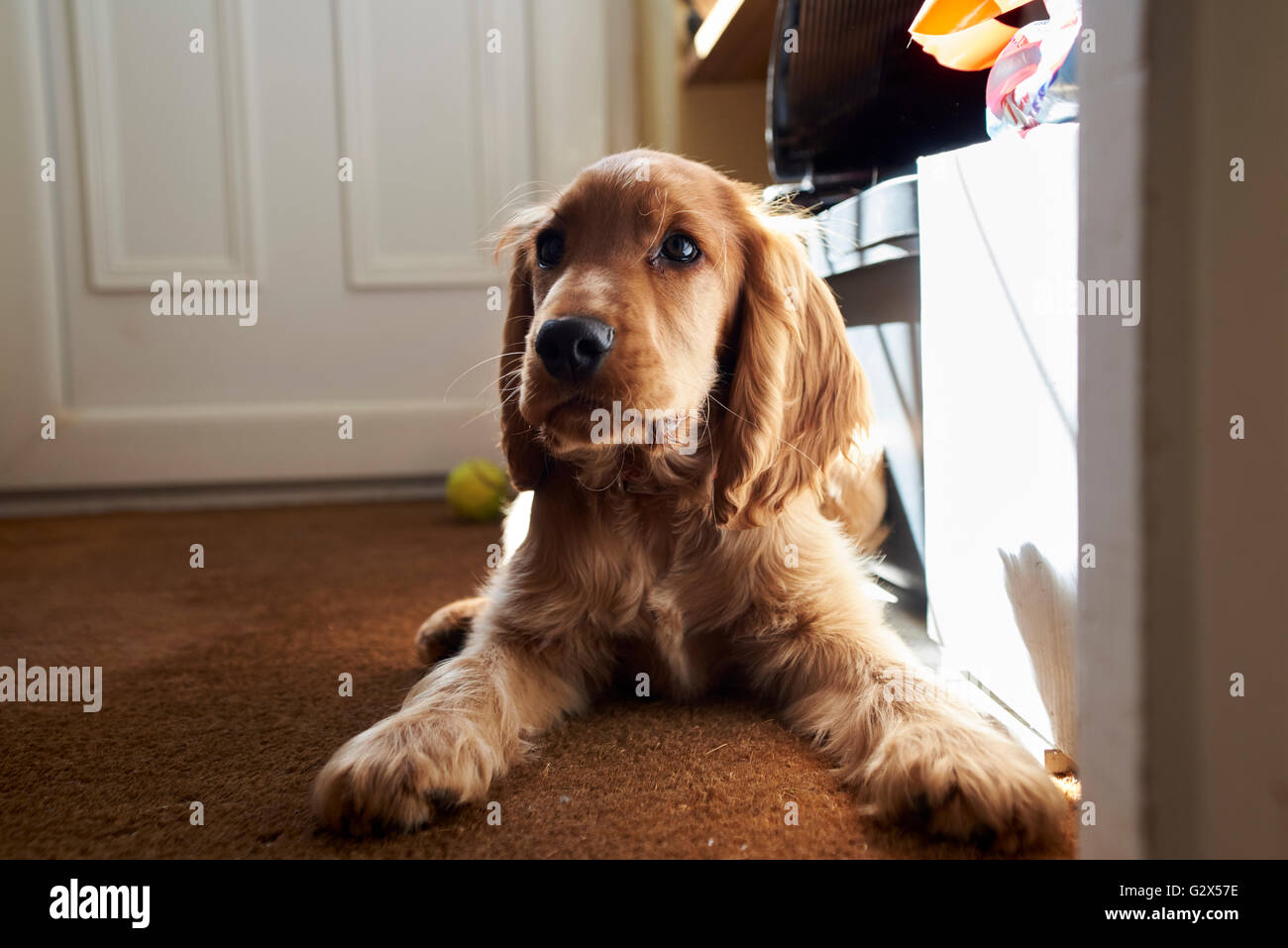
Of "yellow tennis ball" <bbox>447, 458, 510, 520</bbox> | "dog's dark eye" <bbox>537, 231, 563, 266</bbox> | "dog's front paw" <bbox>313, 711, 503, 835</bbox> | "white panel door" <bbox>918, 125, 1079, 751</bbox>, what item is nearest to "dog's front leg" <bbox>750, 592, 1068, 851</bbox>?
"white panel door" <bbox>918, 125, 1079, 751</bbox>

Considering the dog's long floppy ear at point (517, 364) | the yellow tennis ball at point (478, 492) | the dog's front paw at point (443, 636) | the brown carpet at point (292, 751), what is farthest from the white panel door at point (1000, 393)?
the yellow tennis ball at point (478, 492)

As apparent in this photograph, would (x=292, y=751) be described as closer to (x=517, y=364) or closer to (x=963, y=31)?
(x=517, y=364)

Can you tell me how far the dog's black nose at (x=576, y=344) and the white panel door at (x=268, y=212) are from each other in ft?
8.07

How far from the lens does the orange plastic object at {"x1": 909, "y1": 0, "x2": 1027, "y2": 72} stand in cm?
151

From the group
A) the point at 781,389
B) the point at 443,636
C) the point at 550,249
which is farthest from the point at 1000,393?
the point at 443,636

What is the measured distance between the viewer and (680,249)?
54.7 inches

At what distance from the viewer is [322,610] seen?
2.01 metres

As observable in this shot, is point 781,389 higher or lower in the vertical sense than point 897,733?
higher

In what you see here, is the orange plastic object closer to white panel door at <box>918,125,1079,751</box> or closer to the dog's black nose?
white panel door at <box>918,125,1079,751</box>

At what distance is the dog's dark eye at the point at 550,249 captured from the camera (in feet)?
4.74

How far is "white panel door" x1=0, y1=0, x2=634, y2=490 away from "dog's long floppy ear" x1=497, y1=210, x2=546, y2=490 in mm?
2000

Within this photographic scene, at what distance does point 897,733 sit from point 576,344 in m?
0.59

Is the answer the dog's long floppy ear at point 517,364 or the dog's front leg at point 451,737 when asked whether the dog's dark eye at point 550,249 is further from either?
the dog's front leg at point 451,737
